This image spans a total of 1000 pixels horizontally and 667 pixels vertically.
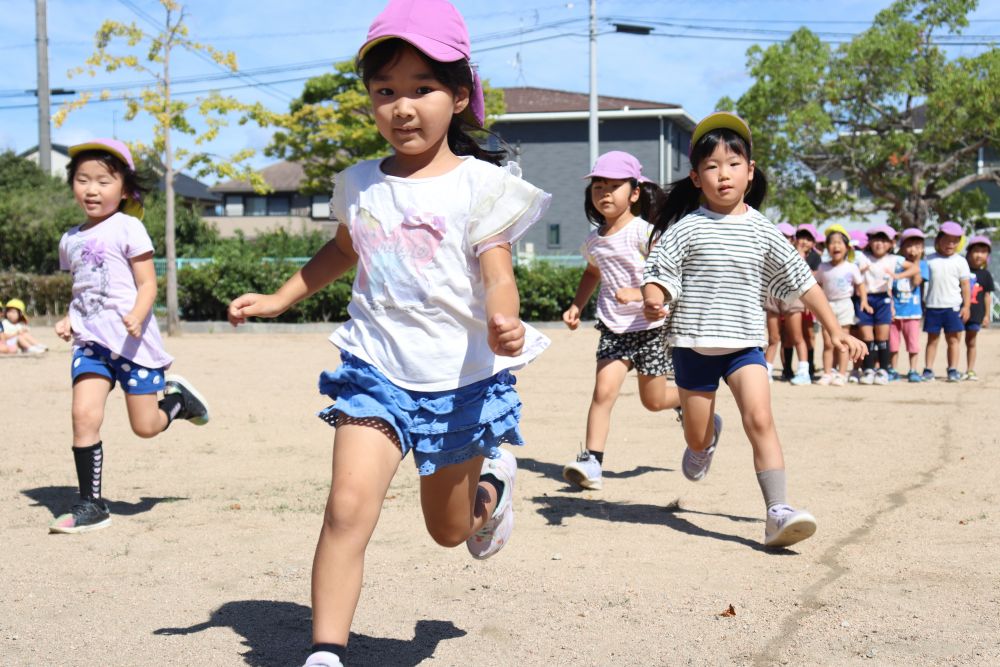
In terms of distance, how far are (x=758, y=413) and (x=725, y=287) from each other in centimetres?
58

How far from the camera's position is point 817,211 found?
2550 cm

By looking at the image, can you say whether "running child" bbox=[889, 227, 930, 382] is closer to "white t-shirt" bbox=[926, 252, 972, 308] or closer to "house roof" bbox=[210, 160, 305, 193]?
"white t-shirt" bbox=[926, 252, 972, 308]

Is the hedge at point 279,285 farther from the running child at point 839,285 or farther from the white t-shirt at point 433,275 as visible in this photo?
the white t-shirt at point 433,275

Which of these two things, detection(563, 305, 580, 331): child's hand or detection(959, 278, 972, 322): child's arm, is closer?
detection(563, 305, 580, 331): child's hand

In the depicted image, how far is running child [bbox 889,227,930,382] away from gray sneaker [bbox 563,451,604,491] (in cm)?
738

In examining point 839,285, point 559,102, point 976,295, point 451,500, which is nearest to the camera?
point 451,500

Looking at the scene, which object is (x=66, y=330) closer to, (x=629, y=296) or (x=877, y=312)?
(x=629, y=296)

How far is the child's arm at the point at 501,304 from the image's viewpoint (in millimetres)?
2738

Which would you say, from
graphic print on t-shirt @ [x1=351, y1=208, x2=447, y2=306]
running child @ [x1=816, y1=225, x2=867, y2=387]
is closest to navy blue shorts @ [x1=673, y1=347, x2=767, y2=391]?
graphic print on t-shirt @ [x1=351, y1=208, x2=447, y2=306]

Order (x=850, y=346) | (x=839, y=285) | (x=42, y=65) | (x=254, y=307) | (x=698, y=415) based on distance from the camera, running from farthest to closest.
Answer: (x=42, y=65), (x=839, y=285), (x=698, y=415), (x=850, y=346), (x=254, y=307)

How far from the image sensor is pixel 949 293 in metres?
12.1

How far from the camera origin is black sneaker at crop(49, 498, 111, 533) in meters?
4.99

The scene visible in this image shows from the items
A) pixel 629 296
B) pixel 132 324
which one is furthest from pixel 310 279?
pixel 132 324

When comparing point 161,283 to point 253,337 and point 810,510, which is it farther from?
point 810,510
